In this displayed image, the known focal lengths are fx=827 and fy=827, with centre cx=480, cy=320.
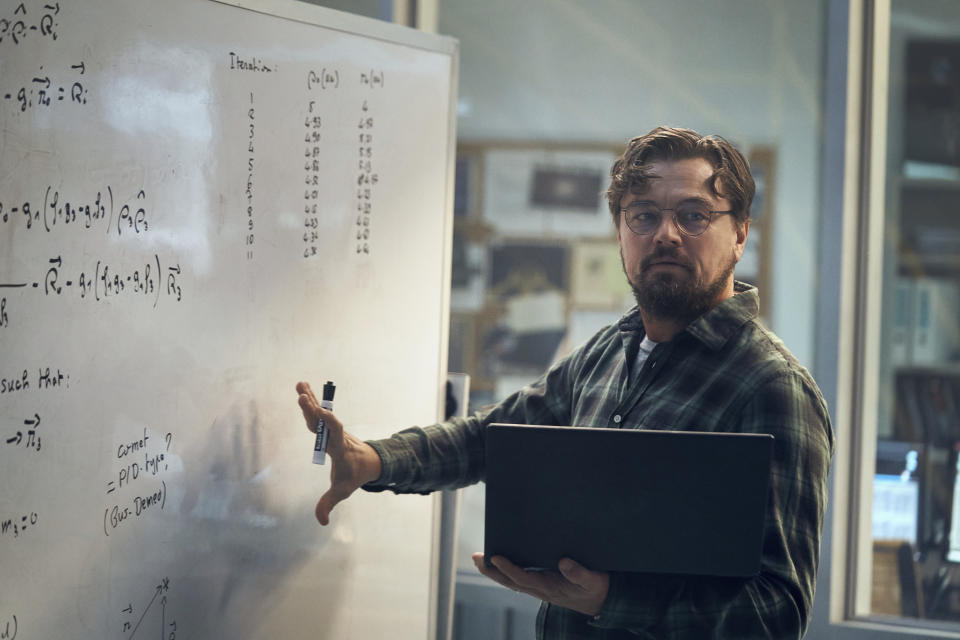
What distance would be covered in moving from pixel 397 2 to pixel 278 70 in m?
0.76

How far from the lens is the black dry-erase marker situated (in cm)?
148

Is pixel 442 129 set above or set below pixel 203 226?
above

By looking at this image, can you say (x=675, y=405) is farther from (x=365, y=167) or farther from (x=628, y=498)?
(x=365, y=167)

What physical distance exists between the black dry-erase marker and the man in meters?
0.02

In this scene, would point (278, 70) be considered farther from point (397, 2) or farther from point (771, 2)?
point (771, 2)

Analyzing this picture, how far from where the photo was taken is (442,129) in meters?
1.82

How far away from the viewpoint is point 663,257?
1406mm

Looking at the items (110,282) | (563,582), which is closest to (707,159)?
(563,582)

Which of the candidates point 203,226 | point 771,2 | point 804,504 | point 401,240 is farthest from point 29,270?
point 771,2

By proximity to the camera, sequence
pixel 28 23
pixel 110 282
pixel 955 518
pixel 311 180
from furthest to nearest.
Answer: pixel 955 518 → pixel 311 180 → pixel 110 282 → pixel 28 23

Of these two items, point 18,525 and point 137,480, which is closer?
point 18,525

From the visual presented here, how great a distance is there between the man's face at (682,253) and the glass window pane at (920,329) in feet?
2.97

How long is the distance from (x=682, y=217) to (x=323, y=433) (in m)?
0.74

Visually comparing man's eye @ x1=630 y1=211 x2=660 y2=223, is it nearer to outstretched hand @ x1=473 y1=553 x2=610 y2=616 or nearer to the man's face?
the man's face
